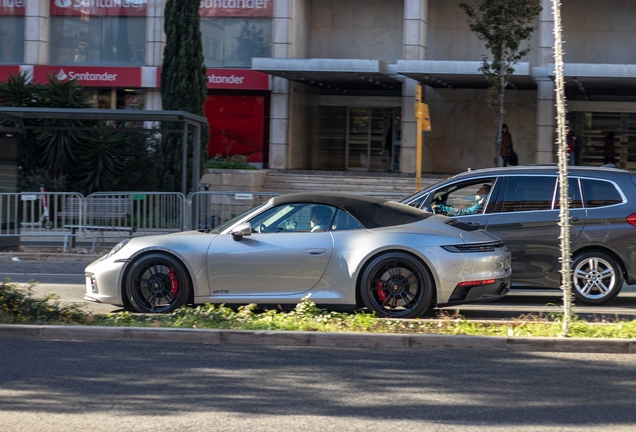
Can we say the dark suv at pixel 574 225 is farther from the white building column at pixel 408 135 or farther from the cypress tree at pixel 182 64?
the white building column at pixel 408 135

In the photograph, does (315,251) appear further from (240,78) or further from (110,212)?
(240,78)

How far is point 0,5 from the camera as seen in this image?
3077 centimetres

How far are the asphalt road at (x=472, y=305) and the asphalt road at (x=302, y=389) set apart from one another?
1844 mm

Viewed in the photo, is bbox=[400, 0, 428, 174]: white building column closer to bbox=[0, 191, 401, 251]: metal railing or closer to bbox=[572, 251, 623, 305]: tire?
bbox=[0, 191, 401, 251]: metal railing

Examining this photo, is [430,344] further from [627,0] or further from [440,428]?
[627,0]

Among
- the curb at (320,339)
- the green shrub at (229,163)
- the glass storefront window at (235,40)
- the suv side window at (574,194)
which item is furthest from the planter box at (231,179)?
the curb at (320,339)

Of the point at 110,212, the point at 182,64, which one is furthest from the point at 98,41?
the point at 110,212

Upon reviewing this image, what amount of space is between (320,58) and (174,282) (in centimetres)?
2276

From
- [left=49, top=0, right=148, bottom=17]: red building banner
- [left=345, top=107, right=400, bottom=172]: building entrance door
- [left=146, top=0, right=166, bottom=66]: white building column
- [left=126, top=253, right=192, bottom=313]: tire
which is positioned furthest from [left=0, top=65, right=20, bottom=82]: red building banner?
[left=126, top=253, right=192, bottom=313]: tire

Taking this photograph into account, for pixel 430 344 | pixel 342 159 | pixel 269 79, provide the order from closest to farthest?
pixel 430 344
pixel 269 79
pixel 342 159

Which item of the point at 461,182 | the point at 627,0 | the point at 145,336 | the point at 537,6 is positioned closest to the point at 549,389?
the point at 145,336

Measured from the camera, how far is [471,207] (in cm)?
1054

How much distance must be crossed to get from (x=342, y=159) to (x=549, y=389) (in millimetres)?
27399

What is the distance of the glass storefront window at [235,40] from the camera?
29.4 metres
